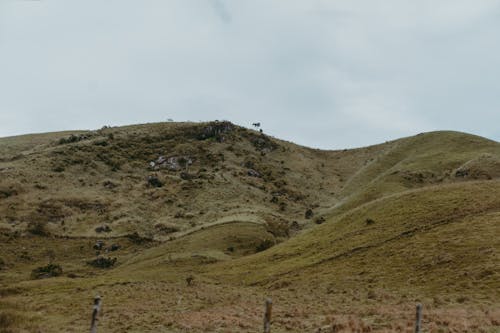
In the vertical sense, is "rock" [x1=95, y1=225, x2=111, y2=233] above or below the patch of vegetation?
above

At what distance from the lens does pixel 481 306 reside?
98.0 ft

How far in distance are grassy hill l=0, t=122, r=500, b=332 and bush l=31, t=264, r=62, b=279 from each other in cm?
164

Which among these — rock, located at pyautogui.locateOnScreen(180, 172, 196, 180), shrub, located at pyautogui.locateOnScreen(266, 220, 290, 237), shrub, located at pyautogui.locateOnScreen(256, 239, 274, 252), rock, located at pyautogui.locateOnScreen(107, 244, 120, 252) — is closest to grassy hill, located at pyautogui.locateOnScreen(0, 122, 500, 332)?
rock, located at pyautogui.locateOnScreen(107, 244, 120, 252)

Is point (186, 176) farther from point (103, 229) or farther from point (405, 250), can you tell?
point (405, 250)

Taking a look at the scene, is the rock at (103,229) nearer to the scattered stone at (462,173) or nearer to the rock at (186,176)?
the rock at (186,176)

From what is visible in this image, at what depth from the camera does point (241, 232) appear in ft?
277

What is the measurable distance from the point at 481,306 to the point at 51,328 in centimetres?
2686

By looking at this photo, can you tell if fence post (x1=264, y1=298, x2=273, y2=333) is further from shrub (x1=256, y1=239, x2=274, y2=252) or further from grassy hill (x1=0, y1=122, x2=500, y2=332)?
shrub (x1=256, y1=239, x2=274, y2=252)

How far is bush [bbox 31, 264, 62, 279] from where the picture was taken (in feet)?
213

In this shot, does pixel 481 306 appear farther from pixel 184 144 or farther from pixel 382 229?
pixel 184 144

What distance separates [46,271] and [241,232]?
32.6 m

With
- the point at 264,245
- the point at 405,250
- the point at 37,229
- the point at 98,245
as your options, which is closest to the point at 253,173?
the point at 264,245

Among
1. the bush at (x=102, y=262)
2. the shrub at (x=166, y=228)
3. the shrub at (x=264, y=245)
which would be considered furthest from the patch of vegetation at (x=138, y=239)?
the shrub at (x=264, y=245)

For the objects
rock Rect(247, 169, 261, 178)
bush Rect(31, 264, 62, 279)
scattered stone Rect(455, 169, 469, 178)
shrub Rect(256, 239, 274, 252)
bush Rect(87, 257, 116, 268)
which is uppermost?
rock Rect(247, 169, 261, 178)
